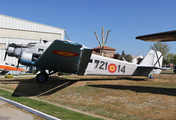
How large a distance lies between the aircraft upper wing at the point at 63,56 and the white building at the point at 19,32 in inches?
799

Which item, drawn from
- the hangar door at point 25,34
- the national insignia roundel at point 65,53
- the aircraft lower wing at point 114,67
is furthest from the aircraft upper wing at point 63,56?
the hangar door at point 25,34

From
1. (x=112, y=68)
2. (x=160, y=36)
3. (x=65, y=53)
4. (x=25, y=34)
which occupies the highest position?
(x=25, y=34)

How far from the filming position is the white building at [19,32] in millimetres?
32594

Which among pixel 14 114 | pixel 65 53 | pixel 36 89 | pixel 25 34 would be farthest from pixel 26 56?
pixel 25 34

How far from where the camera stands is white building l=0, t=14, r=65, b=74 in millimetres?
32594

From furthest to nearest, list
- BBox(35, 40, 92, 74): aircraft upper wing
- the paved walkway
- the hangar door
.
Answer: the hangar door, BBox(35, 40, 92, 74): aircraft upper wing, the paved walkway

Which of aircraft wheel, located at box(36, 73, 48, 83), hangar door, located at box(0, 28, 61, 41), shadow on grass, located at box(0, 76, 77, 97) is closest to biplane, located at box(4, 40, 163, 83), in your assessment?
aircraft wheel, located at box(36, 73, 48, 83)

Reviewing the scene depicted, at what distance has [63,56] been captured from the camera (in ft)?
36.1

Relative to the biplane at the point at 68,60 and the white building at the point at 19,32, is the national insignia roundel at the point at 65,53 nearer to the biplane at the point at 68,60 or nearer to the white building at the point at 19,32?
the biplane at the point at 68,60

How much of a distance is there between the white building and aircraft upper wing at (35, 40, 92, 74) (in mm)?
20303

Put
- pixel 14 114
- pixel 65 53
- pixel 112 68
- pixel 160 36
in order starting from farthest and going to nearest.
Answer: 1. pixel 112 68
2. pixel 65 53
3. pixel 160 36
4. pixel 14 114

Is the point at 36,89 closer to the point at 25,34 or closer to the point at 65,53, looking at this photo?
the point at 65,53

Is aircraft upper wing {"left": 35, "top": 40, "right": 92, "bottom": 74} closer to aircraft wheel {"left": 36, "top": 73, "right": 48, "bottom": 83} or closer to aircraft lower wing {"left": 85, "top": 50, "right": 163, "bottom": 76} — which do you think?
aircraft wheel {"left": 36, "top": 73, "right": 48, "bottom": 83}

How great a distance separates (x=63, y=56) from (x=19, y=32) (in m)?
28.7
